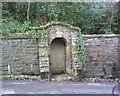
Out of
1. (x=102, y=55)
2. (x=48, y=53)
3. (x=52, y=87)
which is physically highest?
(x=48, y=53)

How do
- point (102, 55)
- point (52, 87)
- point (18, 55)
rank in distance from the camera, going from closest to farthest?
point (52, 87)
point (18, 55)
point (102, 55)

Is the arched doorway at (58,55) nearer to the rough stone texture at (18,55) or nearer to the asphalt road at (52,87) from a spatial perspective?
the rough stone texture at (18,55)

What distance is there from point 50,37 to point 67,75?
1.52 meters

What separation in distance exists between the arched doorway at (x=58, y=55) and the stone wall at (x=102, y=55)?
93cm

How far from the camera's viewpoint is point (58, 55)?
11.5 metres

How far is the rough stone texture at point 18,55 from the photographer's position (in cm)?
1080

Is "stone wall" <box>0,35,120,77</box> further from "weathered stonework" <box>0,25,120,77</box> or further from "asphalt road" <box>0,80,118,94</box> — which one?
"asphalt road" <box>0,80,118,94</box>

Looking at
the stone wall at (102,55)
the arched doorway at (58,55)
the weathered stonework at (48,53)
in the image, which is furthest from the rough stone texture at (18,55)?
the stone wall at (102,55)

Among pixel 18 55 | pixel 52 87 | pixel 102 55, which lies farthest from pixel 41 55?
pixel 102 55

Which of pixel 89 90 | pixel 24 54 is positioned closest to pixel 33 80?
pixel 24 54

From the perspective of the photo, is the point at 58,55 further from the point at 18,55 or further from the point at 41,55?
the point at 18,55

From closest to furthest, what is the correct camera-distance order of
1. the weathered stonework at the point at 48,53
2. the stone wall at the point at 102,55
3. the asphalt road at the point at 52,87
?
1. the asphalt road at the point at 52,87
2. the weathered stonework at the point at 48,53
3. the stone wall at the point at 102,55

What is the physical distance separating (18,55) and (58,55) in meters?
1.52

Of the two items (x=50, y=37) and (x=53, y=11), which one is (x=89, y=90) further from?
(x=53, y=11)
